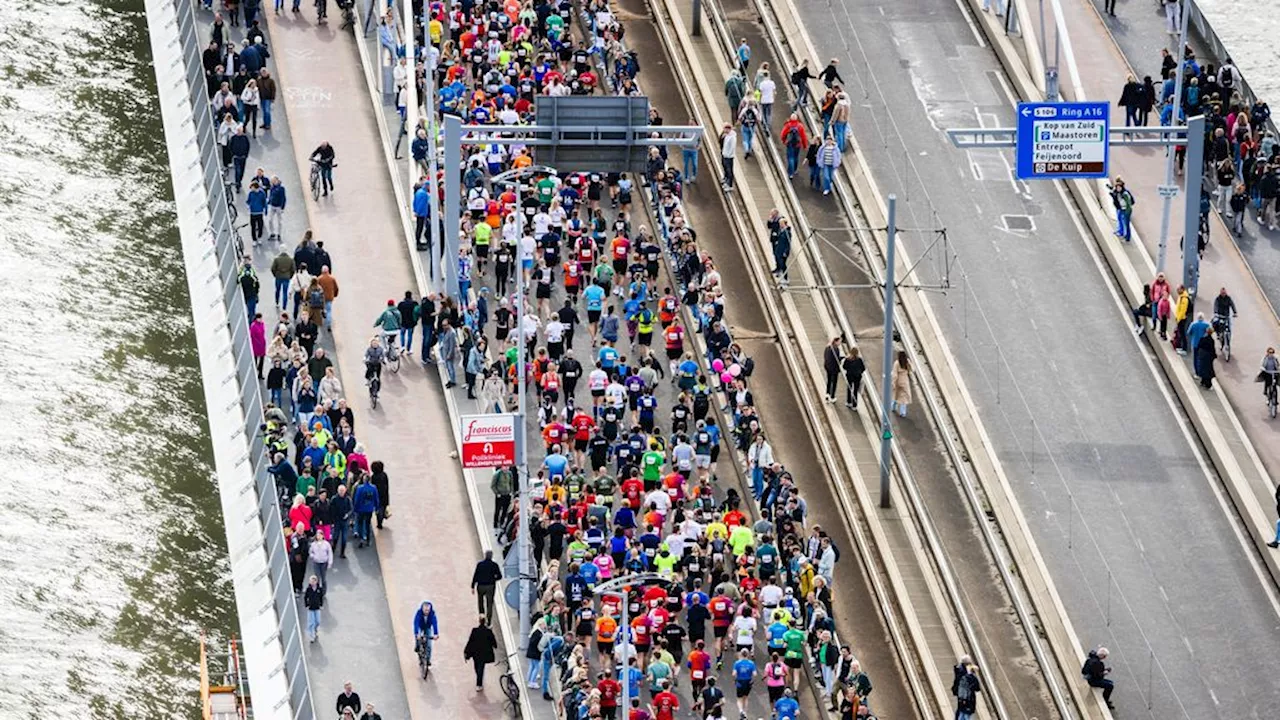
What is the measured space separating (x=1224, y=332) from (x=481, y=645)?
65.1 feet

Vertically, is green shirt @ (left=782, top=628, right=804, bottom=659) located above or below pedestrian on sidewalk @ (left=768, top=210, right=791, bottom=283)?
below

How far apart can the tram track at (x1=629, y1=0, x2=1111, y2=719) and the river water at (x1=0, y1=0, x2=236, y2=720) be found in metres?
12.8

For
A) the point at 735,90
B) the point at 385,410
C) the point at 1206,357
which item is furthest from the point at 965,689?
the point at 735,90

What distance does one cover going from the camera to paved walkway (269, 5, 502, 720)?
58.9 m

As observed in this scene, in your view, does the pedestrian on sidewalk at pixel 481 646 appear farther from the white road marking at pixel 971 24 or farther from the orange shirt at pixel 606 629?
the white road marking at pixel 971 24

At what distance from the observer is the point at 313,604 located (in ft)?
193

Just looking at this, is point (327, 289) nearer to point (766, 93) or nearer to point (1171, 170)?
point (766, 93)

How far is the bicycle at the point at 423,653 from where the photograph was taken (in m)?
58.2

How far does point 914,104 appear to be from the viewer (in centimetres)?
7950

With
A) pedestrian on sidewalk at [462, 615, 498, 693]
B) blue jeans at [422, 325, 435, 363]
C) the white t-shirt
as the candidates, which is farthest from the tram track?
pedestrian on sidewalk at [462, 615, 498, 693]

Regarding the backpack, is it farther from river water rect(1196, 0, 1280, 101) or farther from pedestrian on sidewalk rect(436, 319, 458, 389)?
river water rect(1196, 0, 1280, 101)

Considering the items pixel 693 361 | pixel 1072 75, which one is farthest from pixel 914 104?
pixel 693 361

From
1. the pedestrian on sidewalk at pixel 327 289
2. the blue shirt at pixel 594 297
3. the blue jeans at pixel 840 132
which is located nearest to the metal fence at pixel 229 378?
the pedestrian on sidewalk at pixel 327 289

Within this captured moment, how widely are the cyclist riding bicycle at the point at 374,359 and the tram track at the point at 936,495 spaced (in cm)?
950
